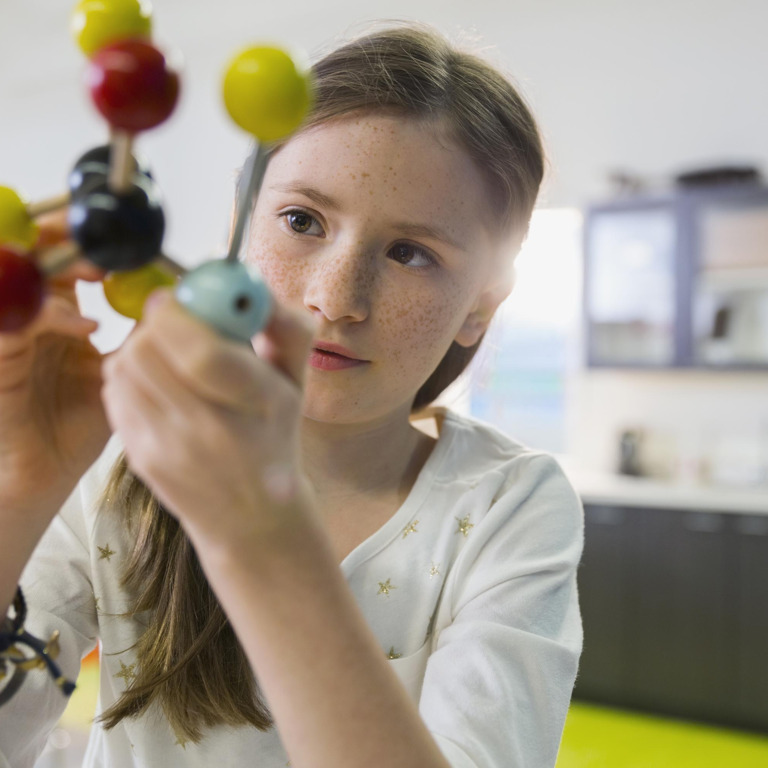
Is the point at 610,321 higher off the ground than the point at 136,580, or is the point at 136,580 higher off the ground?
the point at 136,580

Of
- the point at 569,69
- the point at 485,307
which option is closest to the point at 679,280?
the point at 569,69

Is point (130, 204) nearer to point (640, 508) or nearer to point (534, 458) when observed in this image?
point (534, 458)

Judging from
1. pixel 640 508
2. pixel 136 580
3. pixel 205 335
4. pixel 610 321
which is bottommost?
pixel 640 508

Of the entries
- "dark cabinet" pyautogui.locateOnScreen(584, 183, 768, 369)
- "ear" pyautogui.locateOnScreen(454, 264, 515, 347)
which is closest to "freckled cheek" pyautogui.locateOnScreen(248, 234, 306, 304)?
"ear" pyautogui.locateOnScreen(454, 264, 515, 347)

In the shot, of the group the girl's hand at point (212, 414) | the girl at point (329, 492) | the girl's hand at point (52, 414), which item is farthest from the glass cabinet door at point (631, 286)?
the girl's hand at point (212, 414)

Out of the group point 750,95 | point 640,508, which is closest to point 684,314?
point 640,508

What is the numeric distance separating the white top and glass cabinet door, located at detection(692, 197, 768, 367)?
2.56 m

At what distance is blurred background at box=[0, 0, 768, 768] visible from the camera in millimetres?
2857

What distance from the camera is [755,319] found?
3.38 meters

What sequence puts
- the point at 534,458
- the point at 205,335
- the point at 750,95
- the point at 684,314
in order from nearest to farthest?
the point at 205,335
the point at 534,458
the point at 684,314
the point at 750,95

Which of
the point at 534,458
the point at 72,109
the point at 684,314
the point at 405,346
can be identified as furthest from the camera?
the point at 72,109

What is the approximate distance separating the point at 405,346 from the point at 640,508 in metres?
Answer: 2.47

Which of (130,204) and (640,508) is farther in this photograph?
(640,508)

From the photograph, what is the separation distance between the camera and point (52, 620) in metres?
0.80
